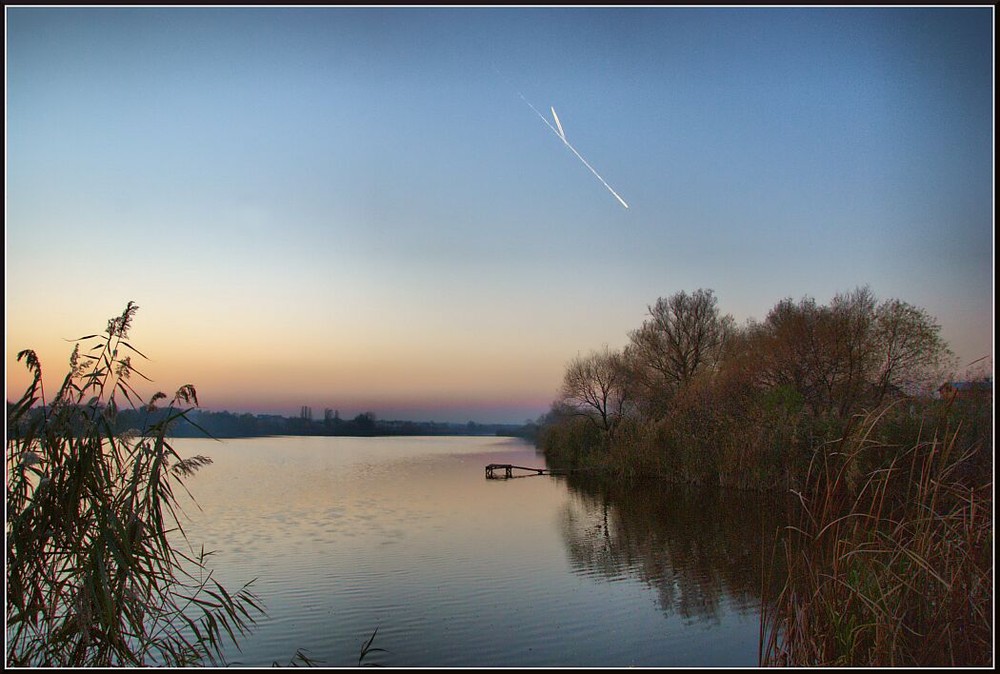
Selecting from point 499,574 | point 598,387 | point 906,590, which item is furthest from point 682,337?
point 906,590

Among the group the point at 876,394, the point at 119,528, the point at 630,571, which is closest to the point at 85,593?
the point at 119,528

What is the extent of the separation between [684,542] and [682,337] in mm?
17986

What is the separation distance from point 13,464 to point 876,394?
793 inches

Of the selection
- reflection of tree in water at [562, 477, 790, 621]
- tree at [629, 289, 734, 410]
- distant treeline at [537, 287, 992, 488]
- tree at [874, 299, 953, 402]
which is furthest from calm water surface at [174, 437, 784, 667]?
tree at [629, 289, 734, 410]

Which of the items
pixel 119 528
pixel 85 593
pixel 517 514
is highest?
pixel 119 528

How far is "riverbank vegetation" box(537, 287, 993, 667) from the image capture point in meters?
3.20

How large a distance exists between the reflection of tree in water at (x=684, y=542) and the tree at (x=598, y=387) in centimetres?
1083

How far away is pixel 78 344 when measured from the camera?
3.15 meters

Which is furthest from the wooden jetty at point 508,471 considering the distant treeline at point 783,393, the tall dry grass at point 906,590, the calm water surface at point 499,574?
the tall dry grass at point 906,590

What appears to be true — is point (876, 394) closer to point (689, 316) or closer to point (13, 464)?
point (689, 316)

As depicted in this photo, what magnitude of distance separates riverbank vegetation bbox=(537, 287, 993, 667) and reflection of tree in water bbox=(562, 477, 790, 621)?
→ 0.81 metres

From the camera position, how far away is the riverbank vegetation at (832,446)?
320 centimetres

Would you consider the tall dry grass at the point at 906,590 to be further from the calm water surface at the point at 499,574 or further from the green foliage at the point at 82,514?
the green foliage at the point at 82,514

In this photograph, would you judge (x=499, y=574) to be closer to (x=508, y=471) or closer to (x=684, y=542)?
(x=684, y=542)
